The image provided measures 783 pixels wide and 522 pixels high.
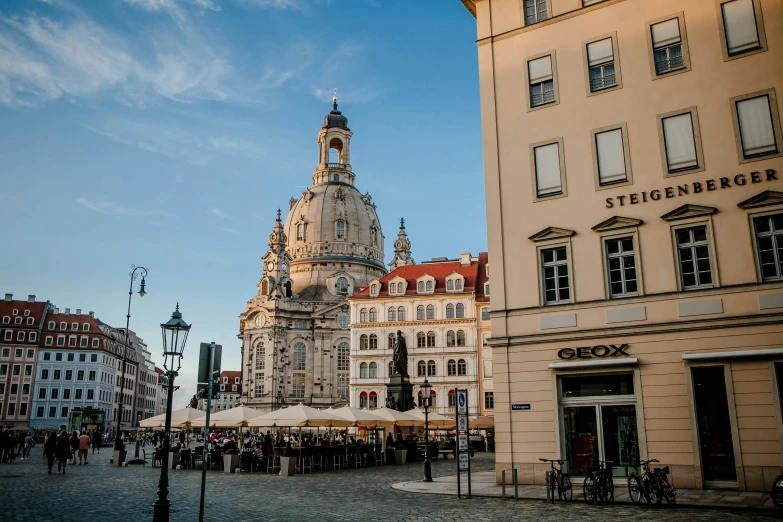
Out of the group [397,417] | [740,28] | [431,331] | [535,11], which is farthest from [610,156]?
[431,331]

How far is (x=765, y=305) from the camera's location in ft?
60.7

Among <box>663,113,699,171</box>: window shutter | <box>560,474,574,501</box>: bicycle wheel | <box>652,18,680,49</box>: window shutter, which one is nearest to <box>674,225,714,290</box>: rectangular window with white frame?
<box>663,113,699,171</box>: window shutter

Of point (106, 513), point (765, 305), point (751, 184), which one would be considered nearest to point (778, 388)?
point (765, 305)

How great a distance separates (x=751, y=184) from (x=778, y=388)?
575 cm

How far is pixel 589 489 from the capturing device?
1734cm

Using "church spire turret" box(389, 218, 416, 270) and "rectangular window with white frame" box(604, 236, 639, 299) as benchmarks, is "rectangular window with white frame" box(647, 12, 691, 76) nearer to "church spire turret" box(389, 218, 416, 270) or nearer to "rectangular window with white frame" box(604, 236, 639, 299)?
"rectangular window with white frame" box(604, 236, 639, 299)

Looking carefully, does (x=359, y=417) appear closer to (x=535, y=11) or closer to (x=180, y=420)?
(x=180, y=420)

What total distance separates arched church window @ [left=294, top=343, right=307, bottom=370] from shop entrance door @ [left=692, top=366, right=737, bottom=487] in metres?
90.0

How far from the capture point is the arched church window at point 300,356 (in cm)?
10562

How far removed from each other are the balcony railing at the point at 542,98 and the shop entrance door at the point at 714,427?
1030 centimetres

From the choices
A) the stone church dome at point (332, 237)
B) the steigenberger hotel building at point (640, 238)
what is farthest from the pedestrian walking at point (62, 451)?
the stone church dome at point (332, 237)

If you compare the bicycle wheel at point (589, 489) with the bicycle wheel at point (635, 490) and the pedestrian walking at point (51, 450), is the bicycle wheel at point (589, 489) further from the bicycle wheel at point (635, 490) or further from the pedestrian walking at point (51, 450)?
the pedestrian walking at point (51, 450)

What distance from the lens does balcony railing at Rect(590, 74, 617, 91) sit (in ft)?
74.3

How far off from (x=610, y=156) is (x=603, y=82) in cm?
266
